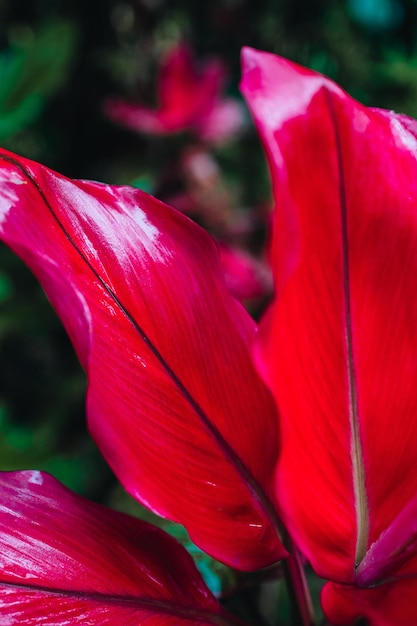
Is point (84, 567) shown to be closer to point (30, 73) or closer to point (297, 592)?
point (297, 592)

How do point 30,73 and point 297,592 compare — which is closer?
point 297,592

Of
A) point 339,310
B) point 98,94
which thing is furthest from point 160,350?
point 98,94

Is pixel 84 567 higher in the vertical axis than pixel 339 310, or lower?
lower

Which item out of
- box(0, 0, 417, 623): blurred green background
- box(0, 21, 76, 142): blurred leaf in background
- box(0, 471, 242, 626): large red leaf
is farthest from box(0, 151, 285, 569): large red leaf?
box(0, 21, 76, 142): blurred leaf in background

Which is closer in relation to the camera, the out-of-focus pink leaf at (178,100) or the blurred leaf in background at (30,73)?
the blurred leaf in background at (30,73)

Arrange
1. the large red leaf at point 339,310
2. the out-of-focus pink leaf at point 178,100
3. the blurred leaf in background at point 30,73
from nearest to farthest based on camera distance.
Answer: the large red leaf at point 339,310
the blurred leaf in background at point 30,73
the out-of-focus pink leaf at point 178,100

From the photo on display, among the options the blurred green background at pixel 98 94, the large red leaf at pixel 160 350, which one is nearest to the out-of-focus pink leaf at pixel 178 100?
the blurred green background at pixel 98 94

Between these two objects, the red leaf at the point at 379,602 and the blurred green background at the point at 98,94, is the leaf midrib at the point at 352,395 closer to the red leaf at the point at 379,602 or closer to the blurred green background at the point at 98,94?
the red leaf at the point at 379,602
